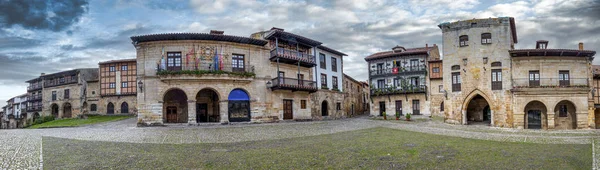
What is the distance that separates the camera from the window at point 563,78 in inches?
1101

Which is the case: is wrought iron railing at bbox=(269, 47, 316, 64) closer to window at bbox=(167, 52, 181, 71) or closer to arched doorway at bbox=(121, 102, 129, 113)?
window at bbox=(167, 52, 181, 71)

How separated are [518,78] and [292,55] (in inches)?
749

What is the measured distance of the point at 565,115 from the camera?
28.1 meters

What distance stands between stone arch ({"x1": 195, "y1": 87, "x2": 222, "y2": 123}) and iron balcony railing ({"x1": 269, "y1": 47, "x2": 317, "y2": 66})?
20.9ft

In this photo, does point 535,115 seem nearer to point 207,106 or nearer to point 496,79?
point 496,79

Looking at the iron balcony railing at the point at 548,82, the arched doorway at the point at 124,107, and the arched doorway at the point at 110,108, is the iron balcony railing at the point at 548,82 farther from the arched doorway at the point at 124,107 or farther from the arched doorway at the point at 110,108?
the arched doorway at the point at 110,108

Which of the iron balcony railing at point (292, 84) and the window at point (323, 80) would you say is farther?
the window at point (323, 80)

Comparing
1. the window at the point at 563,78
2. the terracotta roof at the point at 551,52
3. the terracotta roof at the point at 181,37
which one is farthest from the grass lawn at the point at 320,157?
the window at the point at 563,78

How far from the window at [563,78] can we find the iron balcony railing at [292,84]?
20.6m

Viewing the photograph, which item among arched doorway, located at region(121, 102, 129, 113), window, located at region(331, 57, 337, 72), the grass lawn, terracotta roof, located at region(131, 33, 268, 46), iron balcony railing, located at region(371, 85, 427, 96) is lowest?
the grass lawn

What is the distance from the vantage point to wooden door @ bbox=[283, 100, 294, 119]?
32875mm

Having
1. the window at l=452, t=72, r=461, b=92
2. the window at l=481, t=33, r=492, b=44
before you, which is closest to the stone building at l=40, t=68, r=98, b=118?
the window at l=452, t=72, r=461, b=92

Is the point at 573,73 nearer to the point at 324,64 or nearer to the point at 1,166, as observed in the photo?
the point at 324,64

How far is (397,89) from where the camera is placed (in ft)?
138
